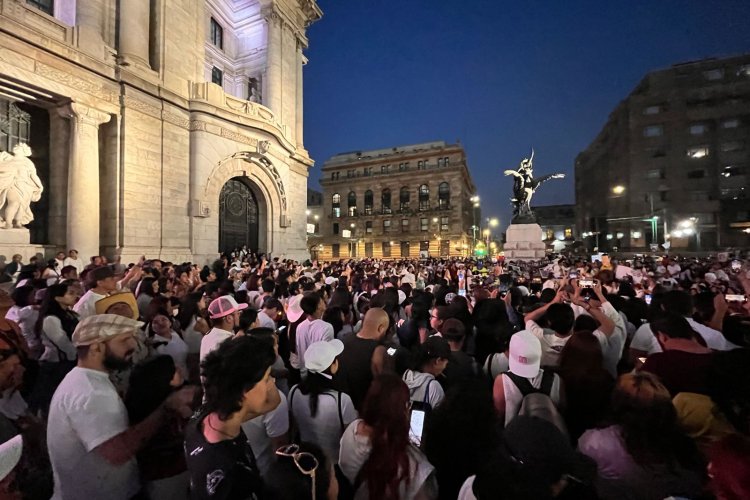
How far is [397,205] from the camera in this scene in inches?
2378

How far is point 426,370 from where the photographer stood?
2.93m

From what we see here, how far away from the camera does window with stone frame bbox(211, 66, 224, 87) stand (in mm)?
21094

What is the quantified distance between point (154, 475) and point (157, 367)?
67 centimetres

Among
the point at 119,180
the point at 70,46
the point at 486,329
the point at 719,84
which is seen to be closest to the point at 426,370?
the point at 486,329

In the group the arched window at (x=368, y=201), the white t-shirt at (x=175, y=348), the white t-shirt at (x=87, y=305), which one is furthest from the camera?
the arched window at (x=368, y=201)

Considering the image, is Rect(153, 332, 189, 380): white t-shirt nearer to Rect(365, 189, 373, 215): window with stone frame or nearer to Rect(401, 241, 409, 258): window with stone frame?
Rect(401, 241, 409, 258): window with stone frame

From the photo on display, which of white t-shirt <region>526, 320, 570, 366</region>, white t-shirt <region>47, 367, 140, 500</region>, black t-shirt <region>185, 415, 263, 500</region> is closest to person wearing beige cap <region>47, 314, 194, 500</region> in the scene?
white t-shirt <region>47, 367, 140, 500</region>

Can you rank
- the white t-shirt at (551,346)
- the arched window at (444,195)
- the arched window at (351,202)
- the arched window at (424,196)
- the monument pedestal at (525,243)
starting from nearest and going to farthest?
the white t-shirt at (551,346), the monument pedestal at (525,243), the arched window at (444,195), the arched window at (424,196), the arched window at (351,202)

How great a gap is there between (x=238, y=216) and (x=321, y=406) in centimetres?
1734

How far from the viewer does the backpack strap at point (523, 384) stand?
2613 mm

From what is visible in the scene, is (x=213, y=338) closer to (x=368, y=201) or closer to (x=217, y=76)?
(x=217, y=76)

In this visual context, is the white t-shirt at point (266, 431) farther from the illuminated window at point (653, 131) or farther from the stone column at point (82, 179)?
the illuminated window at point (653, 131)

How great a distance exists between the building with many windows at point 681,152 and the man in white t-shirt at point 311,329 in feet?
149

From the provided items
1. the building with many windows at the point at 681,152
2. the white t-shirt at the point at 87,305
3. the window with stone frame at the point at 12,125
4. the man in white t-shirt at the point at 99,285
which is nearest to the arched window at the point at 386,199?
the building with many windows at the point at 681,152
